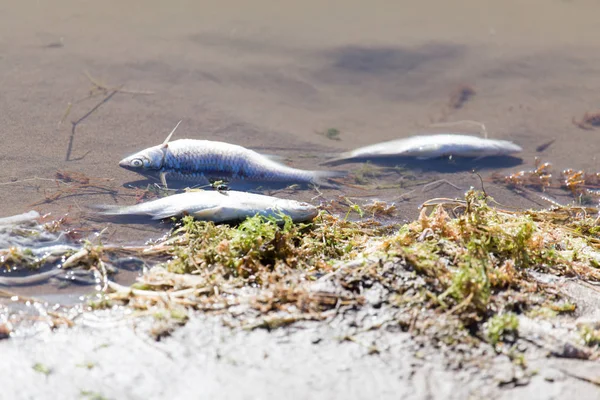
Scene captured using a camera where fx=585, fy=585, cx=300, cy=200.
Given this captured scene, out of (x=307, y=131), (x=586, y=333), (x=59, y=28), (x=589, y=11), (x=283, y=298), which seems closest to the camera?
(x=586, y=333)

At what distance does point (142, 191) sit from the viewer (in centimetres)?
493

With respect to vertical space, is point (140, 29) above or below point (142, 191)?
above

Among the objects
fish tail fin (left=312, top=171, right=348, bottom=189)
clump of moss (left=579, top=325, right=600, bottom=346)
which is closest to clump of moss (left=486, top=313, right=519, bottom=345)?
clump of moss (left=579, top=325, right=600, bottom=346)

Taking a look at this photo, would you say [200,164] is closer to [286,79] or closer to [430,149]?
[430,149]

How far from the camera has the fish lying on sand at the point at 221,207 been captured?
4.17 m

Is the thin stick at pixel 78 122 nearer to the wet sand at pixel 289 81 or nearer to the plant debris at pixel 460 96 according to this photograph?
the wet sand at pixel 289 81

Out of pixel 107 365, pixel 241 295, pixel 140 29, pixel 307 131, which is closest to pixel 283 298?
pixel 241 295

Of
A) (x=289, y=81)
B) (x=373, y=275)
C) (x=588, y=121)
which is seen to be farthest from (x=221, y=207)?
(x=588, y=121)

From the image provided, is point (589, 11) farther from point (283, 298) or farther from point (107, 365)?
point (107, 365)

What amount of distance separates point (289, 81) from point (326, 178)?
285 centimetres

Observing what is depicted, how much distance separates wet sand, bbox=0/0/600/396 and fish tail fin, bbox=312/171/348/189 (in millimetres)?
124

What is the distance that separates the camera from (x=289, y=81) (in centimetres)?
792

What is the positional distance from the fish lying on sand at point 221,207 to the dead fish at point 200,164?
0.58 metres

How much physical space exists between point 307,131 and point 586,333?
4.34 metres
